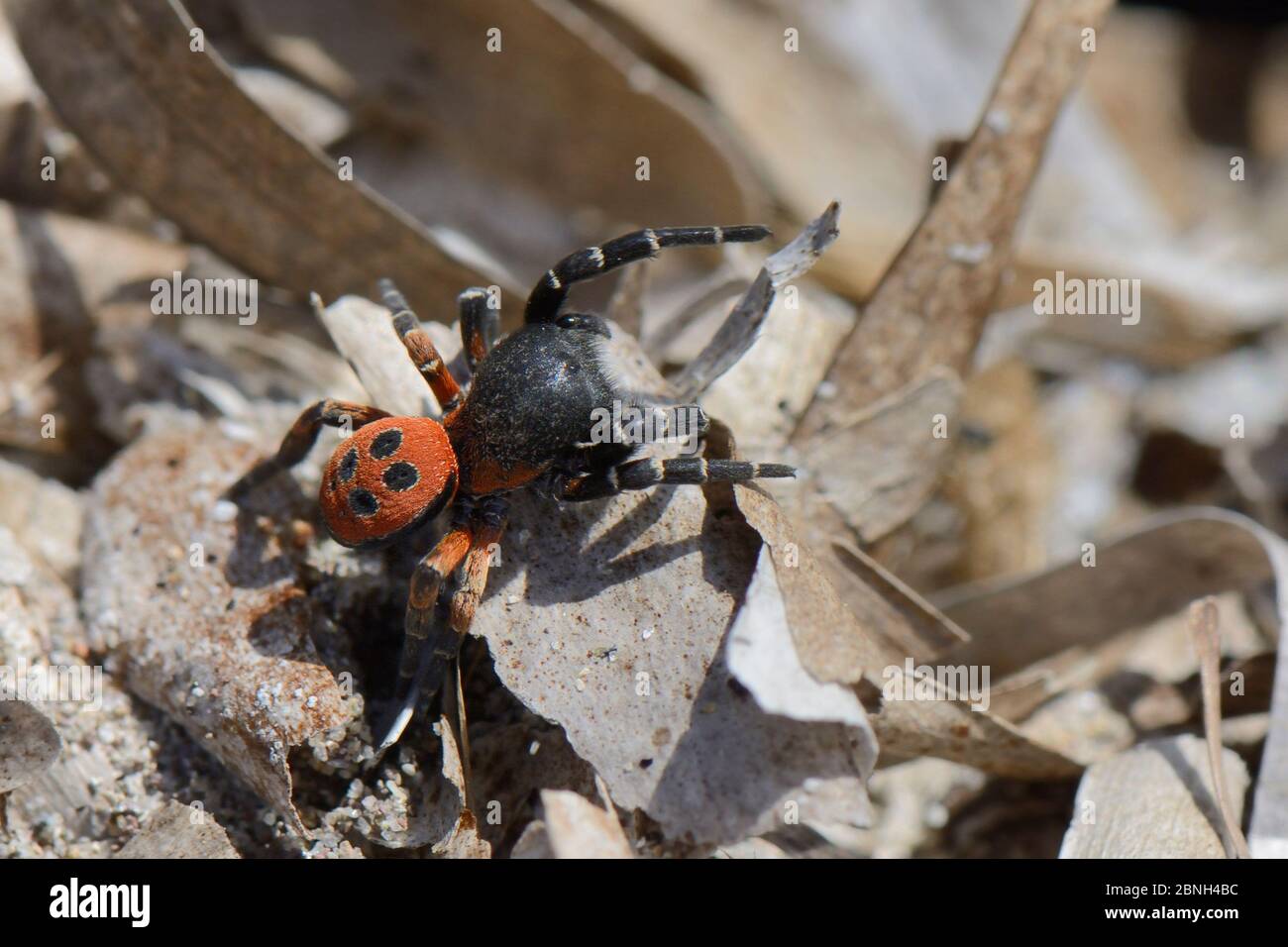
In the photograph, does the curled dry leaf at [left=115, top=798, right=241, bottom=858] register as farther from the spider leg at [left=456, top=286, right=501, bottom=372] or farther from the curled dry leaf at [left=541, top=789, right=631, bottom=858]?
the spider leg at [left=456, top=286, right=501, bottom=372]

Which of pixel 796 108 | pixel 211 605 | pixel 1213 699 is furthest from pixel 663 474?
pixel 796 108

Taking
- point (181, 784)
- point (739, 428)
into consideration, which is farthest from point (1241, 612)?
point (181, 784)

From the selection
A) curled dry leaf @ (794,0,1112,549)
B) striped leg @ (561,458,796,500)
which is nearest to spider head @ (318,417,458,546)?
striped leg @ (561,458,796,500)

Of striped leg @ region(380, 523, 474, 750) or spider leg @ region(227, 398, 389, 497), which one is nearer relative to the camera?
striped leg @ region(380, 523, 474, 750)

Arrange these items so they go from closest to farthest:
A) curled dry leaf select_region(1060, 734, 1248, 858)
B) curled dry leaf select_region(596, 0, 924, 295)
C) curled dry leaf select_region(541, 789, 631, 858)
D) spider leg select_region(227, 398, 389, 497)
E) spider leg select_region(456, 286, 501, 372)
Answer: curled dry leaf select_region(541, 789, 631, 858) → curled dry leaf select_region(1060, 734, 1248, 858) → spider leg select_region(227, 398, 389, 497) → spider leg select_region(456, 286, 501, 372) → curled dry leaf select_region(596, 0, 924, 295)

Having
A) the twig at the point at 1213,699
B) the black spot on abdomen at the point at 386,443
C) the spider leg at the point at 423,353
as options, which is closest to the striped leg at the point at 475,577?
the black spot on abdomen at the point at 386,443
